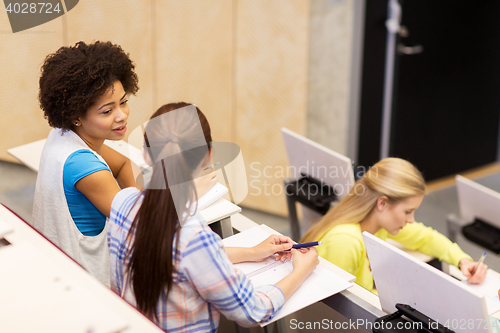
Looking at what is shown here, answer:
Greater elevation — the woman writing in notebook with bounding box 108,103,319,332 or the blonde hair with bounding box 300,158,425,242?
the woman writing in notebook with bounding box 108,103,319,332

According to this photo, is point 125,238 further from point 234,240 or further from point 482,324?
point 482,324

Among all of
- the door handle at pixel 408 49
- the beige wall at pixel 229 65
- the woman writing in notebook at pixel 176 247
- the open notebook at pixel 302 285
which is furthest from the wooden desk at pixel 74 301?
the door handle at pixel 408 49

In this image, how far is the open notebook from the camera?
1195 mm

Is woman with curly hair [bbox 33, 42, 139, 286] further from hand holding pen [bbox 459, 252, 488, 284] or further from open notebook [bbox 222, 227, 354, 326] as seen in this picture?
hand holding pen [bbox 459, 252, 488, 284]

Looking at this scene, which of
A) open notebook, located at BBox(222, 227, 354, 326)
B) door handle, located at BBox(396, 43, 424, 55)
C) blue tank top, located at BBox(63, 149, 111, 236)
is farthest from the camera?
door handle, located at BBox(396, 43, 424, 55)

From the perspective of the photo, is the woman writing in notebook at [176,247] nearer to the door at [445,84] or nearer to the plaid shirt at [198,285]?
the plaid shirt at [198,285]

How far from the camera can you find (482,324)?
3.50 feet

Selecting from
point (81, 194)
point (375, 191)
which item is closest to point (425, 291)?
point (375, 191)

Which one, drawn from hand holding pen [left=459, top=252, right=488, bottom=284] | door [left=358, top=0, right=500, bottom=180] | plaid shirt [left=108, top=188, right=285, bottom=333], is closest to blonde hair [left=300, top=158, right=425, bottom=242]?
hand holding pen [left=459, top=252, right=488, bottom=284]

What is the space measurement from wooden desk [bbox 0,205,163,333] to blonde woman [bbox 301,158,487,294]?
89 centimetres

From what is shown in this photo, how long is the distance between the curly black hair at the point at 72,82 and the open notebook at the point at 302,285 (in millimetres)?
565

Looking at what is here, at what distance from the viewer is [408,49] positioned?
3.38 metres

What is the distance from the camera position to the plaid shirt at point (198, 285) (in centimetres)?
101

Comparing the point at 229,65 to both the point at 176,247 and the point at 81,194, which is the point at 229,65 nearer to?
the point at 81,194
